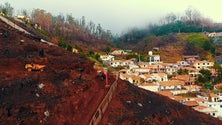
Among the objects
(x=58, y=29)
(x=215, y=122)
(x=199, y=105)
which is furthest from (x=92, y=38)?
(x=215, y=122)

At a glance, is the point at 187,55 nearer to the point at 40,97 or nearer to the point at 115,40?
the point at 115,40

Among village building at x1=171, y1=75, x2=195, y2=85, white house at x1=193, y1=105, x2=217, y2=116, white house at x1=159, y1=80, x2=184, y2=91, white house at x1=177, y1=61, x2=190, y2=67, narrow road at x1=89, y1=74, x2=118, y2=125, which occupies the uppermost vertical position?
white house at x1=177, y1=61, x2=190, y2=67

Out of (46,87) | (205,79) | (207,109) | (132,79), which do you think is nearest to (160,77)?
(132,79)

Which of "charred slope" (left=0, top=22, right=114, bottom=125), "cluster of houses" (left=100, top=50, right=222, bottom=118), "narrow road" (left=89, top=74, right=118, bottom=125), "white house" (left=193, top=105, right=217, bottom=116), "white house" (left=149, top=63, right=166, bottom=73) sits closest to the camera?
"charred slope" (left=0, top=22, right=114, bottom=125)

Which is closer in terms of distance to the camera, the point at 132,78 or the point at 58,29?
the point at 132,78

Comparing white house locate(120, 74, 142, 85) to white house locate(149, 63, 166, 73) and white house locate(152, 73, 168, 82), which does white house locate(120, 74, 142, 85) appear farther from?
white house locate(149, 63, 166, 73)

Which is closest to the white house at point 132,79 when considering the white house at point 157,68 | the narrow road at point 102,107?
the white house at point 157,68

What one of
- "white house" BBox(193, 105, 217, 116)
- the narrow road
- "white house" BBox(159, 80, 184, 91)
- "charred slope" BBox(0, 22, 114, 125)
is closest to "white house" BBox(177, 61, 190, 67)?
"white house" BBox(159, 80, 184, 91)

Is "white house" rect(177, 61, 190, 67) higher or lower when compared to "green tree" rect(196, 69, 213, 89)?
higher
